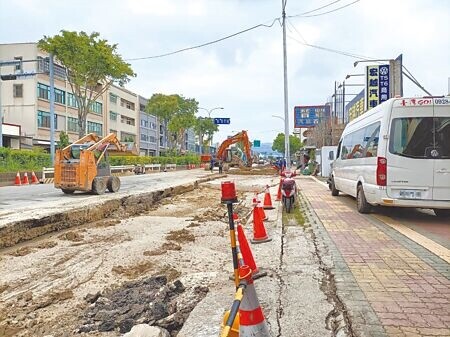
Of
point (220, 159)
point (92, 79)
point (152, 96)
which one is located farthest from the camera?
point (152, 96)

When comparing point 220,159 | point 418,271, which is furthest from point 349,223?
point 220,159

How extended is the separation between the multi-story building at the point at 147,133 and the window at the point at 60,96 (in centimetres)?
2848

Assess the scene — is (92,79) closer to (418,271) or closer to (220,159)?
(220,159)

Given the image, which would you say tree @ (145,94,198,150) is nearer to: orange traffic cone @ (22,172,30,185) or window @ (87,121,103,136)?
window @ (87,121,103,136)

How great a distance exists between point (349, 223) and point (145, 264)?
4419 mm

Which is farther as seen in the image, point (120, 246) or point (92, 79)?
point (92, 79)

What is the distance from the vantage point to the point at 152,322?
3.80m

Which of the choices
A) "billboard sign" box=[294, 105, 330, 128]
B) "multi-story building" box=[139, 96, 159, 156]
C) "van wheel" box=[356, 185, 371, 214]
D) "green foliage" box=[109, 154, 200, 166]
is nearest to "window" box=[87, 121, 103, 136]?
"green foliage" box=[109, 154, 200, 166]

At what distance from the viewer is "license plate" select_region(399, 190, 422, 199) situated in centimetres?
819

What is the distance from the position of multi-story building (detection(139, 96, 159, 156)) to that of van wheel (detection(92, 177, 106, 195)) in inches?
2367

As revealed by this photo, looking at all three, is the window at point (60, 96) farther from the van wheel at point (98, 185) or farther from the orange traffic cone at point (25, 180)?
the van wheel at point (98, 185)

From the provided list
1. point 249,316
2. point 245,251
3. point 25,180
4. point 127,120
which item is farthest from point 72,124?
point 249,316

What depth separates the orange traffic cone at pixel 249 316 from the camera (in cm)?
276

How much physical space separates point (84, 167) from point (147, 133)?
65.8m
